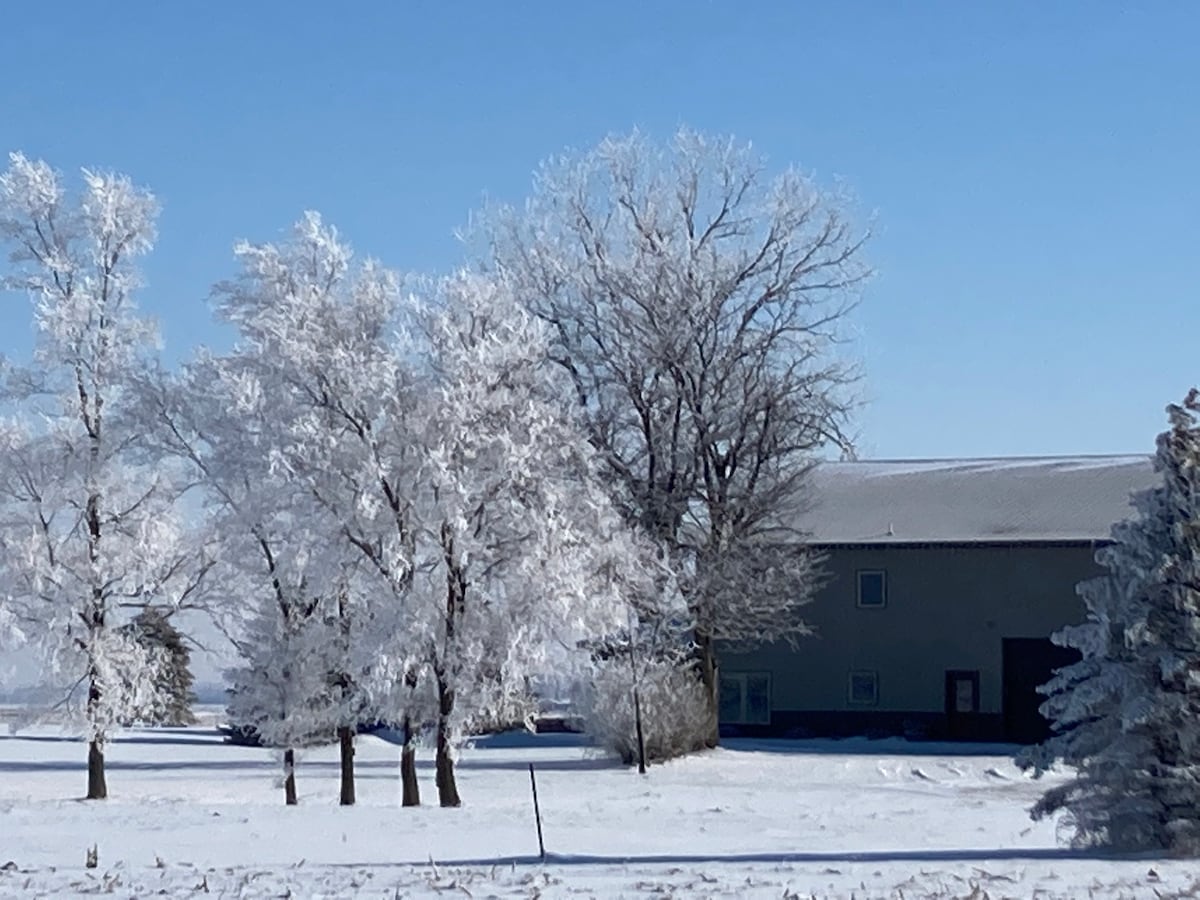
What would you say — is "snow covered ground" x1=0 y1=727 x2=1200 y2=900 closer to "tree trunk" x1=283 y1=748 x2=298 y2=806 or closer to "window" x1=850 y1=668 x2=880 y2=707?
"tree trunk" x1=283 y1=748 x2=298 y2=806

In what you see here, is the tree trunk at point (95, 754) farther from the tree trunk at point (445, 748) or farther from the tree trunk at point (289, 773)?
the tree trunk at point (445, 748)

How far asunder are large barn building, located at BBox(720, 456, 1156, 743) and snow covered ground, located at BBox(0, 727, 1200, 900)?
5352mm

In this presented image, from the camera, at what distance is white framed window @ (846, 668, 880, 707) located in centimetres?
4944

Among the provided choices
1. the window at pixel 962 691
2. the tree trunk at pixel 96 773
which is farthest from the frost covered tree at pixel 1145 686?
the window at pixel 962 691

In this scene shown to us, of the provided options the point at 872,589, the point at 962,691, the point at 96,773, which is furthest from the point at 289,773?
the point at 962,691

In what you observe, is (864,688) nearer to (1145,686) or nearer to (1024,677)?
(1024,677)

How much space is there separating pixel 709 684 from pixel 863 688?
25.8ft

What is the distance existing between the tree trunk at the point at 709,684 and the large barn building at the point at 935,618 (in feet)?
19.7

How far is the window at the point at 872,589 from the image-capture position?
49531 millimetres

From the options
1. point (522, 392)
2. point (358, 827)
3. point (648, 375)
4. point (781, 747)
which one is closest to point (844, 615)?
point (781, 747)

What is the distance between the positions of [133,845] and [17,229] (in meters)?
14.9

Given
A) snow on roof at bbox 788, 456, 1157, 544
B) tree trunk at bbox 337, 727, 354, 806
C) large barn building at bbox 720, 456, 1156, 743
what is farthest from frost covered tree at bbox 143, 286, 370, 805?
large barn building at bbox 720, 456, 1156, 743

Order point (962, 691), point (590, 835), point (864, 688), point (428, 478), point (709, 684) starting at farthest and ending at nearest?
point (864, 688)
point (962, 691)
point (709, 684)
point (428, 478)
point (590, 835)

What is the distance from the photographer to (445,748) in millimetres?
27875
